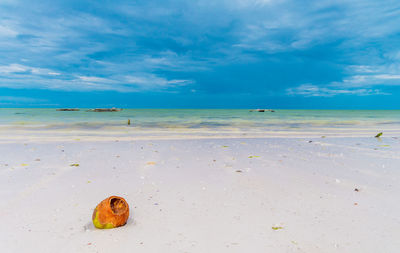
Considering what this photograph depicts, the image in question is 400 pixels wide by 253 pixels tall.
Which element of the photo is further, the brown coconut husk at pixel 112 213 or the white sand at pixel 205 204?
the brown coconut husk at pixel 112 213

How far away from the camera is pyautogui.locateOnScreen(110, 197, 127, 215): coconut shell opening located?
Answer: 3.65 m

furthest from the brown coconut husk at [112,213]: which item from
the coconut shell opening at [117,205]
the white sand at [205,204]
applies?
the white sand at [205,204]

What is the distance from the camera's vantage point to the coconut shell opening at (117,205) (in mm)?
3647

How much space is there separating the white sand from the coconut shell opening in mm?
255

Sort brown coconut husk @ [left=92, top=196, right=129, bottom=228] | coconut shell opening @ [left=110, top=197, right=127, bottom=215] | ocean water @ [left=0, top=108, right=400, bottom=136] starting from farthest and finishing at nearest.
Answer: ocean water @ [left=0, top=108, right=400, bottom=136] < coconut shell opening @ [left=110, top=197, right=127, bottom=215] < brown coconut husk @ [left=92, top=196, right=129, bottom=228]

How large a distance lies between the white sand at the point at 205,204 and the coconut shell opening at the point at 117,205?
255mm

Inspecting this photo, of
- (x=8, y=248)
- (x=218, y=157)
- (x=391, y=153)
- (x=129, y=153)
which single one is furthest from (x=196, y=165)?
(x=391, y=153)

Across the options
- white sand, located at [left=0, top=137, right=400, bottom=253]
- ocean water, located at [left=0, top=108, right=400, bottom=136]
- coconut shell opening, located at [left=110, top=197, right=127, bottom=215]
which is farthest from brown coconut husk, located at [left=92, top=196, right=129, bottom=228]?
ocean water, located at [left=0, top=108, right=400, bottom=136]

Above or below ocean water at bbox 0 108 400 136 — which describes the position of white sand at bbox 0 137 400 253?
below

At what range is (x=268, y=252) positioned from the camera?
10.1 feet

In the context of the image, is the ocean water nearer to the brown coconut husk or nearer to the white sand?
the white sand

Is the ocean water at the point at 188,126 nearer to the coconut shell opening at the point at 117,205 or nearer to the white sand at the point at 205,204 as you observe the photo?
the white sand at the point at 205,204

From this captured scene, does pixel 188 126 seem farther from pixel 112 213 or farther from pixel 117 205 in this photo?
pixel 112 213

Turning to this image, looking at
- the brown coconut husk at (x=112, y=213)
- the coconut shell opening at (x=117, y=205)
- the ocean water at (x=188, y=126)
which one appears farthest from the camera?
the ocean water at (x=188, y=126)
